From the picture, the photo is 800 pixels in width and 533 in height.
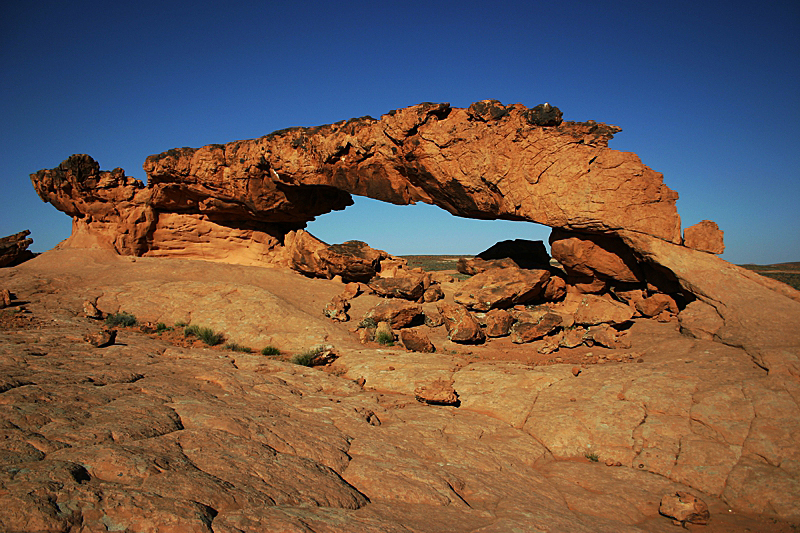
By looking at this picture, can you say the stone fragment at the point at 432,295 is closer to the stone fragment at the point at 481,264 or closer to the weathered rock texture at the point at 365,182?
the stone fragment at the point at 481,264

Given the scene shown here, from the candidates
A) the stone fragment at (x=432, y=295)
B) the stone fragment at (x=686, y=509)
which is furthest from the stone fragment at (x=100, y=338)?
the stone fragment at (x=686, y=509)

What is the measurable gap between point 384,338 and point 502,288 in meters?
3.76

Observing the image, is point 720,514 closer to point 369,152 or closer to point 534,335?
point 534,335

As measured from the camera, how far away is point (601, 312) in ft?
37.1

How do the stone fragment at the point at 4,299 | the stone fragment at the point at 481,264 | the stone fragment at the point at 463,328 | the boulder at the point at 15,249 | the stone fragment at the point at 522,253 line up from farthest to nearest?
the boulder at the point at 15,249 < the stone fragment at the point at 522,253 < the stone fragment at the point at 481,264 < the stone fragment at the point at 463,328 < the stone fragment at the point at 4,299

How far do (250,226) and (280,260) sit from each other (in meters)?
1.88

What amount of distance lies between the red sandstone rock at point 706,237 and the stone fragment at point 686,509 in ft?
22.5

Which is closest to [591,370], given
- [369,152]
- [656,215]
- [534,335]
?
[534,335]

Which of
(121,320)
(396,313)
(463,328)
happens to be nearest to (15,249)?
(121,320)

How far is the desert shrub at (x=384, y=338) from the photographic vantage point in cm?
1174

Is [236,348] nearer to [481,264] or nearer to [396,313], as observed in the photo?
[396,313]

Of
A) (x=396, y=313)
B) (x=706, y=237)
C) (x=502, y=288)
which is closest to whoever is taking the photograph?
(x=706, y=237)

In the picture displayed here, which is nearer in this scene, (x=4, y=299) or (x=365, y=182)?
(x=4, y=299)

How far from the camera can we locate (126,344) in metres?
8.89
